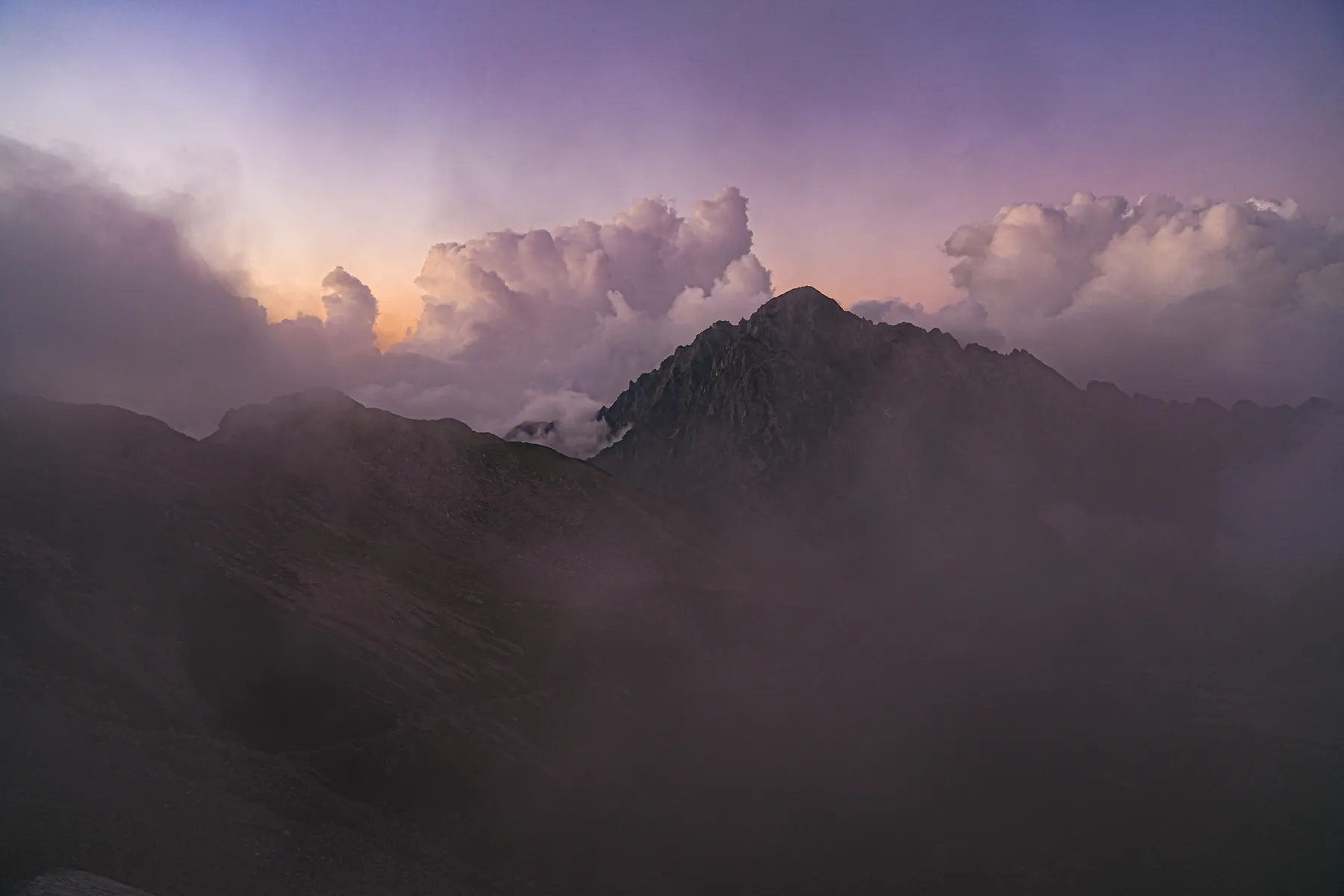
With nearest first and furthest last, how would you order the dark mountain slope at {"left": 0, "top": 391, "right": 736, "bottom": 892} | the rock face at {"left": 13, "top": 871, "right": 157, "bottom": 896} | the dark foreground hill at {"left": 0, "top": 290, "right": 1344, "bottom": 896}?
the rock face at {"left": 13, "top": 871, "right": 157, "bottom": 896}, the dark foreground hill at {"left": 0, "top": 290, "right": 1344, "bottom": 896}, the dark mountain slope at {"left": 0, "top": 391, "right": 736, "bottom": 892}

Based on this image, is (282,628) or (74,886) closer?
(74,886)

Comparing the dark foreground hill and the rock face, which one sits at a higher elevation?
the dark foreground hill

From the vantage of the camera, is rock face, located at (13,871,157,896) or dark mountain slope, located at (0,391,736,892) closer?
rock face, located at (13,871,157,896)

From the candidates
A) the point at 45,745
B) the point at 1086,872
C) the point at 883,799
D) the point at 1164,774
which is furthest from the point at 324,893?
the point at 1164,774

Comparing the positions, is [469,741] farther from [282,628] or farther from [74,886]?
[74,886]

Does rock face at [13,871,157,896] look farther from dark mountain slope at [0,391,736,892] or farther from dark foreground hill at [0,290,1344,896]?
dark mountain slope at [0,391,736,892]

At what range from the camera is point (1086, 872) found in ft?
345

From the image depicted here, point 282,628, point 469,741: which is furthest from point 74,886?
point 282,628

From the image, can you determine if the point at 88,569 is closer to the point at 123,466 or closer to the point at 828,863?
the point at 123,466

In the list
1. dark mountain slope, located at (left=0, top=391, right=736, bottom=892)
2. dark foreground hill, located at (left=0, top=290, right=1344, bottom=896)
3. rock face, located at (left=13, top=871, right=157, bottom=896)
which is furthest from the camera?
dark mountain slope, located at (left=0, top=391, right=736, bottom=892)

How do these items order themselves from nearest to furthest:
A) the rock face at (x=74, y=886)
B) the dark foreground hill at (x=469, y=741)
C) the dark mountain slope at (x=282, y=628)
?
the rock face at (x=74, y=886)
the dark foreground hill at (x=469, y=741)
the dark mountain slope at (x=282, y=628)

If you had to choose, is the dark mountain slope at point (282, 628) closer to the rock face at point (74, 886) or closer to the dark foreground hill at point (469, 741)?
the dark foreground hill at point (469, 741)

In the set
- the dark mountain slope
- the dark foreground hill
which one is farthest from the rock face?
the dark mountain slope

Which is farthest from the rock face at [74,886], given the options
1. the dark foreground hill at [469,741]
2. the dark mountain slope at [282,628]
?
the dark mountain slope at [282,628]
